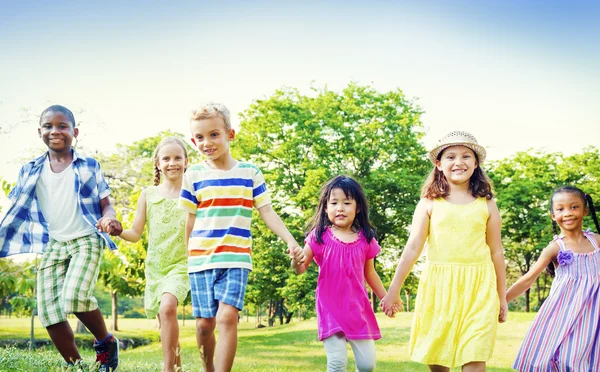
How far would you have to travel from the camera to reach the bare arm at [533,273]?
17.8 ft

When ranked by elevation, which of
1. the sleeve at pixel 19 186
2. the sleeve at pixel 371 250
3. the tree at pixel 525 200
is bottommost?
the sleeve at pixel 371 250

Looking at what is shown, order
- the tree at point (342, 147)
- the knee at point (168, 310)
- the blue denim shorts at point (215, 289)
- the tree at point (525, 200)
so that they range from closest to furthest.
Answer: the blue denim shorts at point (215, 289)
the knee at point (168, 310)
the tree at point (342, 147)
the tree at point (525, 200)

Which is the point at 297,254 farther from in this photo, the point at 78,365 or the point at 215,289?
the point at 78,365

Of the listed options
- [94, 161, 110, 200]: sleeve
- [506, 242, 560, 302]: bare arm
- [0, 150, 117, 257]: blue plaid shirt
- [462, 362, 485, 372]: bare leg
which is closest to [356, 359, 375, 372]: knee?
[462, 362, 485, 372]: bare leg

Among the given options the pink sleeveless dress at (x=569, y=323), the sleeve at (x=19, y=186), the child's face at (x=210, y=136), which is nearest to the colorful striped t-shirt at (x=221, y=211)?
the child's face at (x=210, y=136)

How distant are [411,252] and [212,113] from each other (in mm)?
1847

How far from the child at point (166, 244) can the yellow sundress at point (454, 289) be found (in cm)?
199

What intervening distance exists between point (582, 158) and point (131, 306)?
1269 inches

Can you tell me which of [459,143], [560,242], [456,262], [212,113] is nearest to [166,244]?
[212,113]

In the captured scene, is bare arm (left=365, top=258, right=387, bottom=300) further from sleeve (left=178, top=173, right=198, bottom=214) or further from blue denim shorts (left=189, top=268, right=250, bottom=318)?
sleeve (left=178, top=173, right=198, bottom=214)

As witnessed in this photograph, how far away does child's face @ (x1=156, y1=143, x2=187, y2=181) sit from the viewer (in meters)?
5.93

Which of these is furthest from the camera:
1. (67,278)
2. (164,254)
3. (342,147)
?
(342,147)

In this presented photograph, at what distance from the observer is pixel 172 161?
233 inches

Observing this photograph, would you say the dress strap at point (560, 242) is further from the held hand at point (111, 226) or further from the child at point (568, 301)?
the held hand at point (111, 226)
